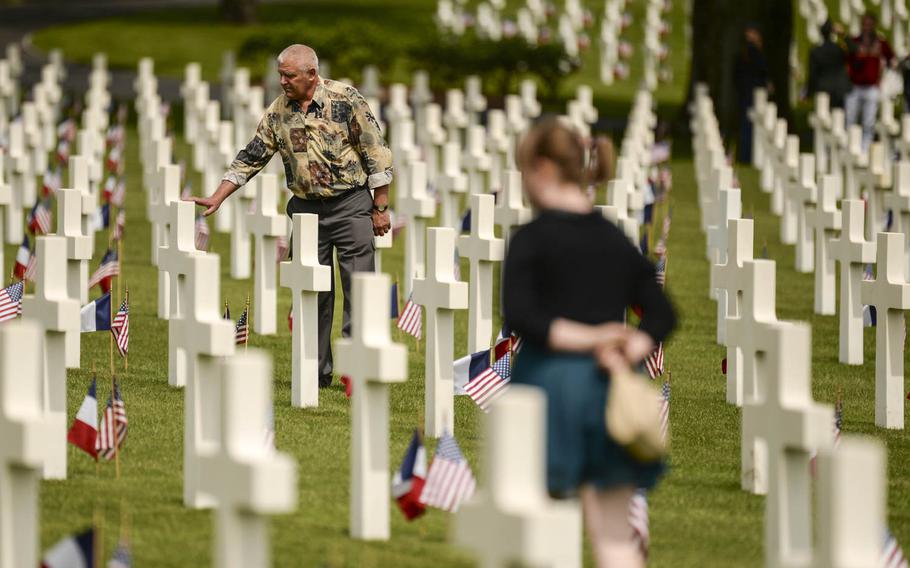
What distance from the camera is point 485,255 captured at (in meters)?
10.5

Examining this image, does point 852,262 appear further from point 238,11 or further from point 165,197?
point 238,11

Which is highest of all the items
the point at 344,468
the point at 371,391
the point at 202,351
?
the point at 202,351

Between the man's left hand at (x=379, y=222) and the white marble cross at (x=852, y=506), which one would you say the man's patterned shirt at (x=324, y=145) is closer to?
the man's left hand at (x=379, y=222)

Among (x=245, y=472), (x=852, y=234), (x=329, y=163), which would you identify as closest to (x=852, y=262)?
(x=852, y=234)

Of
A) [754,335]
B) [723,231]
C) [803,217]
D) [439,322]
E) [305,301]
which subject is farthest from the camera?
[803,217]

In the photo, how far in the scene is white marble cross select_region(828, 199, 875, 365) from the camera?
11219mm

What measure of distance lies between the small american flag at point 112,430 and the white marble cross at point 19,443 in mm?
1691

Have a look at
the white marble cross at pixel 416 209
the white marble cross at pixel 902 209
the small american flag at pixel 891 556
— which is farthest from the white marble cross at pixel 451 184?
the small american flag at pixel 891 556

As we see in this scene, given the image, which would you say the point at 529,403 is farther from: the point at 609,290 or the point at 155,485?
the point at 155,485

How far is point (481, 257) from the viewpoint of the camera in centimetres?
1051

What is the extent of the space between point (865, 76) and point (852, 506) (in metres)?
19.1

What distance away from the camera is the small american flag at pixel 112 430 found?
770 centimetres

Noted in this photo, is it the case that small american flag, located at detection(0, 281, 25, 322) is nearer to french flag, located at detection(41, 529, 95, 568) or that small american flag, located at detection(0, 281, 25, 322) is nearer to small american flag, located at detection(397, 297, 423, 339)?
small american flag, located at detection(397, 297, 423, 339)

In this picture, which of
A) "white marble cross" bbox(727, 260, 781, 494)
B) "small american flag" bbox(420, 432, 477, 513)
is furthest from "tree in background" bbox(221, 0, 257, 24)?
"small american flag" bbox(420, 432, 477, 513)
